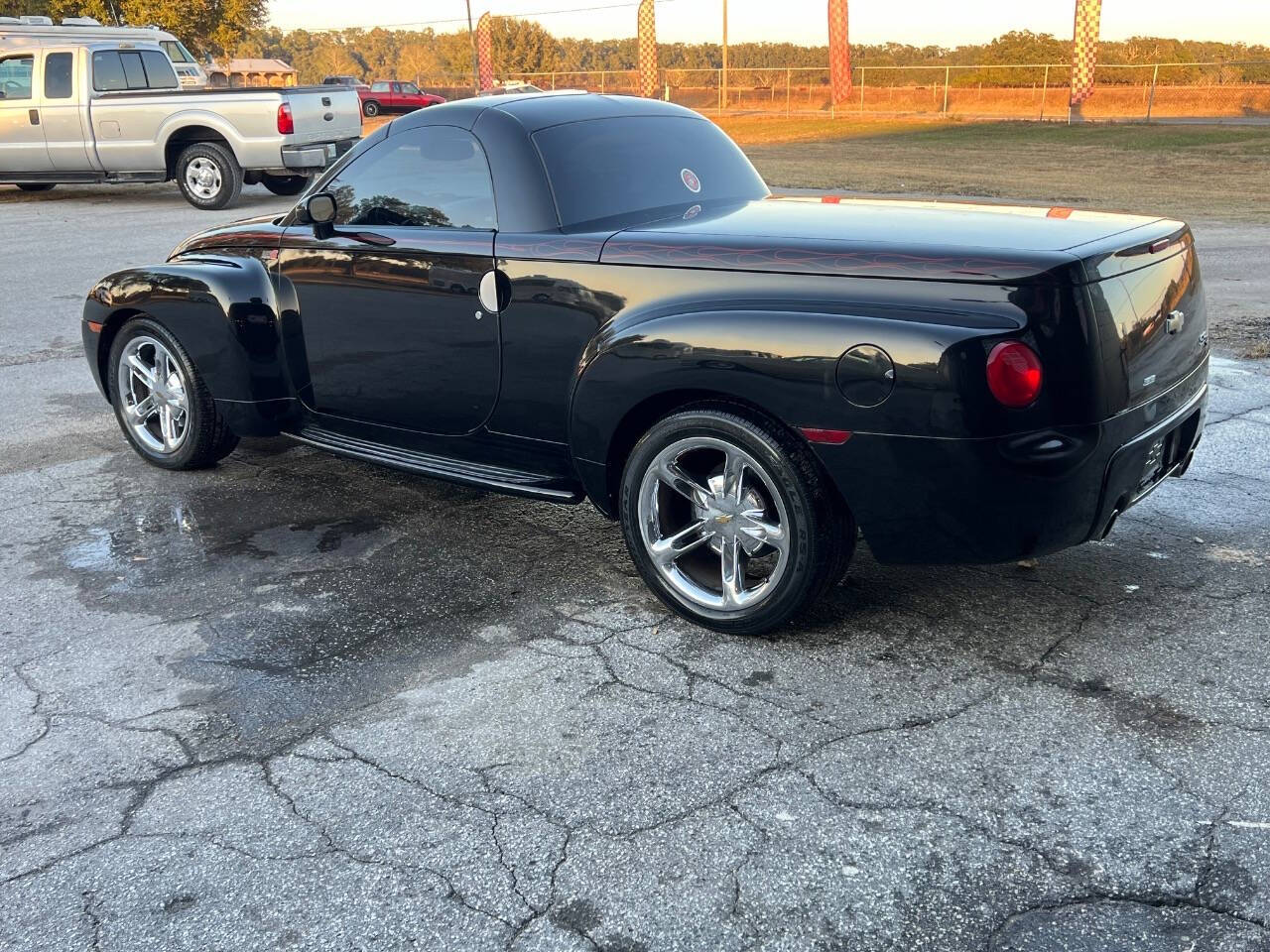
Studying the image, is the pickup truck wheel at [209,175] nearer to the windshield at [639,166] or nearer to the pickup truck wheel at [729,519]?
the windshield at [639,166]

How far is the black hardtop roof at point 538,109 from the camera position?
4566 millimetres

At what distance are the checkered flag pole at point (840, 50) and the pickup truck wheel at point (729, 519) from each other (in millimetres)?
46727

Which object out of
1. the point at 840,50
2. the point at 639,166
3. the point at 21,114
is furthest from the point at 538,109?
the point at 840,50

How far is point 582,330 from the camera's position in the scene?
4156 millimetres

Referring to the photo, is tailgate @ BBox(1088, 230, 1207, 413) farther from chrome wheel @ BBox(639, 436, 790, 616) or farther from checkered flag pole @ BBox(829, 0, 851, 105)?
checkered flag pole @ BBox(829, 0, 851, 105)

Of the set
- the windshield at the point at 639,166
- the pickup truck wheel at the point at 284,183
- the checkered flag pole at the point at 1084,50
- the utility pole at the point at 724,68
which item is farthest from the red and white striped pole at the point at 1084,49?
the windshield at the point at 639,166

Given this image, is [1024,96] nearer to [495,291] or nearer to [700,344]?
[495,291]

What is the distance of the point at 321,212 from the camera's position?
15.9ft

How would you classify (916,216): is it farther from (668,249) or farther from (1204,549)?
(1204,549)

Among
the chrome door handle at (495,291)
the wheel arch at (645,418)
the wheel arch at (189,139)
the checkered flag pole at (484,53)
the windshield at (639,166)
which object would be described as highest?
the checkered flag pole at (484,53)

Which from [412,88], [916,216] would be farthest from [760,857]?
[412,88]

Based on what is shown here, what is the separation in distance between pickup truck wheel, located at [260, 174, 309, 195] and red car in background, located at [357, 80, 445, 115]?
3462 centimetres

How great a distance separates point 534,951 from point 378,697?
127cm

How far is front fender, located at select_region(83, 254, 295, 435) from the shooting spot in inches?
205
